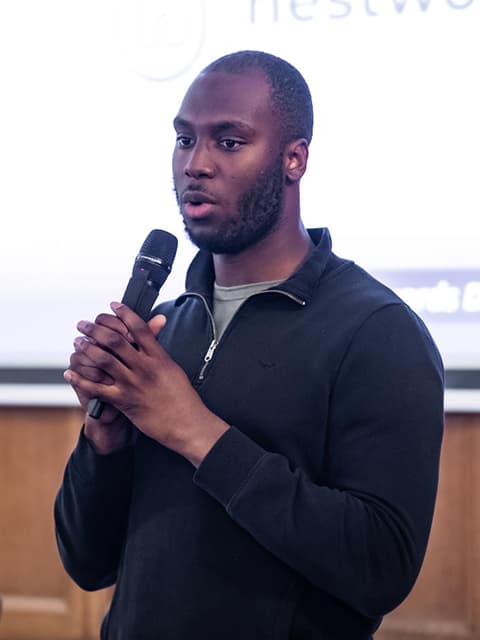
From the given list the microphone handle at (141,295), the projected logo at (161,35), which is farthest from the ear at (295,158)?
the projected logo at (161,35)

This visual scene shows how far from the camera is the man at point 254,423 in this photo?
3.15 feet

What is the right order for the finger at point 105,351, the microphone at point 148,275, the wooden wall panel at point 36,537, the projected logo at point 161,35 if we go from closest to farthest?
1. the finger at point 105,351
2. the microphone at point 148,275
3. the projected logo at point 161,35
4. the wooden wall panel at point 36,537

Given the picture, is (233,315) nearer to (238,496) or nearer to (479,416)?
(238,496)

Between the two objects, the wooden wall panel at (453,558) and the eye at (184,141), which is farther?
the wooden wall panel at (453,558)

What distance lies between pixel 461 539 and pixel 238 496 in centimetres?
105

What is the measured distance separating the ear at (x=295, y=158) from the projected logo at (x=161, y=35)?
871 millimetres

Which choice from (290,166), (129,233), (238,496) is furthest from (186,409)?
(129,233)

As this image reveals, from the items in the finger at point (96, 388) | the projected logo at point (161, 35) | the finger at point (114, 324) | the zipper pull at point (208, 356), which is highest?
the projected logo at point (161, 35)

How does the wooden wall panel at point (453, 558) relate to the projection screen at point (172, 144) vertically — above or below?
below

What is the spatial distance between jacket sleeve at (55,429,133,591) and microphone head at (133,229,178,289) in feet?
0.72

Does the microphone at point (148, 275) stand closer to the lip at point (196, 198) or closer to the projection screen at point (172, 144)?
the lip at point (196, 198)

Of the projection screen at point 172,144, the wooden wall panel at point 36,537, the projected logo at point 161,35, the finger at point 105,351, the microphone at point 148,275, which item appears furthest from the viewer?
the wooden wall panel at point 36,537

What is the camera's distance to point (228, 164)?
3.54 feet

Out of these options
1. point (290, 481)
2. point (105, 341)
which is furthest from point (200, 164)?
point (290, 481)
